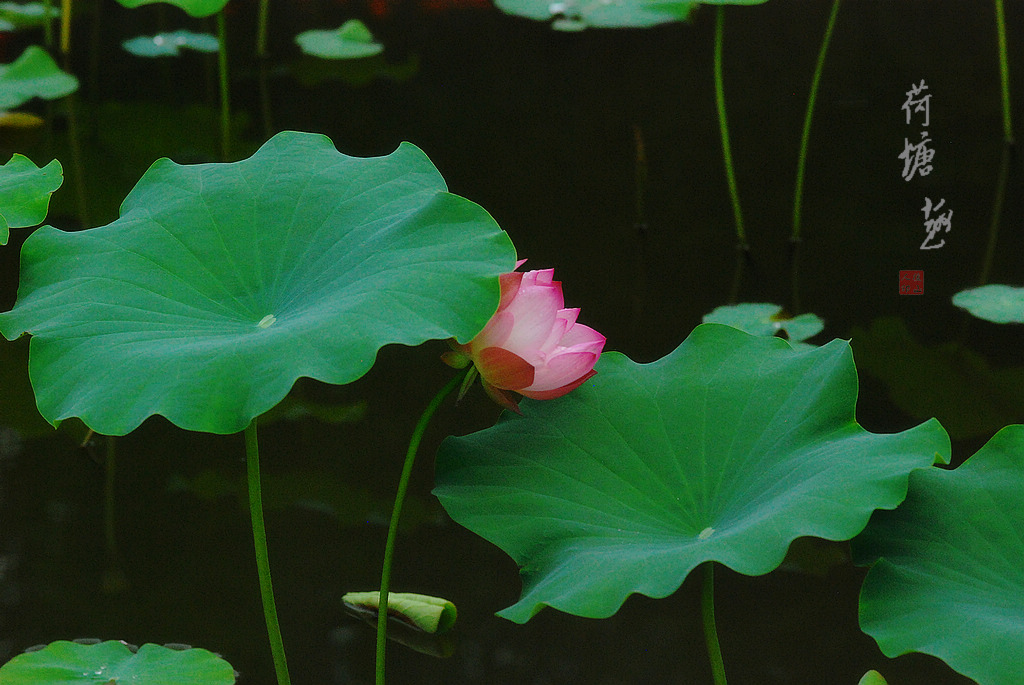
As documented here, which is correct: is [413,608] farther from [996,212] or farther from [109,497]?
[996,212]

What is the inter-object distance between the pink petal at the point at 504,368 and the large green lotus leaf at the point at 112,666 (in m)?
0.24

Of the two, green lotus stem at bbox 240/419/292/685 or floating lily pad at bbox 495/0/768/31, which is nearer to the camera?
green lotus stem at bbox 240/419/292/685

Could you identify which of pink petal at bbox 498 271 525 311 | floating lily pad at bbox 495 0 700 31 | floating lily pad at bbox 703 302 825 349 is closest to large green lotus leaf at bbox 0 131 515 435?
pink petal at bbox 498 271 525 311

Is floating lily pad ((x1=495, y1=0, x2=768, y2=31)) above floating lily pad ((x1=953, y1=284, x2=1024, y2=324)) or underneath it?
above

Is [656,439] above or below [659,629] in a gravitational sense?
above

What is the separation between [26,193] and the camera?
80 centimetres

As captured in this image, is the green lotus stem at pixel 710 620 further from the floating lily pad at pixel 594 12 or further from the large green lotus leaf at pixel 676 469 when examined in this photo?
the floating lily pad at pixel 594 12

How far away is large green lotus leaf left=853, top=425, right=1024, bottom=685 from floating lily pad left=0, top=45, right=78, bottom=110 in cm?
166

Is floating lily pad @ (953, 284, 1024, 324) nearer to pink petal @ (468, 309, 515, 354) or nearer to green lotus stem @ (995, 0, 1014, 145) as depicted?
green lotus stem @ (995, 0, 1014, 145)

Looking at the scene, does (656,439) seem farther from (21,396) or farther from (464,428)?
(21,396)

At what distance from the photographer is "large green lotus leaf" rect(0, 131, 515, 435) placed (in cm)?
52

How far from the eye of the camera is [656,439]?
23.5 inches

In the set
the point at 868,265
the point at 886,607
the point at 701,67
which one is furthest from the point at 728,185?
the point at 886,607

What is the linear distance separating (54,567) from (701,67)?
1503 millimetres
